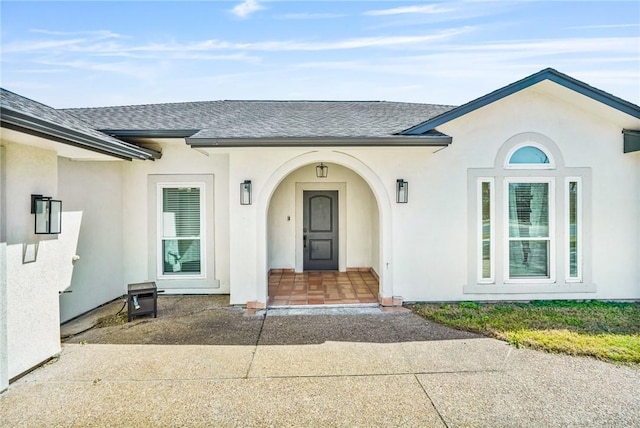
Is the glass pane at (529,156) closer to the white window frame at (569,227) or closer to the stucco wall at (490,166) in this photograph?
the stucco wall at (490,166)

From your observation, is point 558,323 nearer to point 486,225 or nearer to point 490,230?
point 490,230

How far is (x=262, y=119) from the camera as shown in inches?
341

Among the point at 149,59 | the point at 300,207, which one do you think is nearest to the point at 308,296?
the point at 300,207

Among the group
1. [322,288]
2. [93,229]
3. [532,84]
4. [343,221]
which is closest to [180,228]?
[93,229]

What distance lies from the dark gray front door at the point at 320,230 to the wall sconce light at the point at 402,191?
12.1 ft

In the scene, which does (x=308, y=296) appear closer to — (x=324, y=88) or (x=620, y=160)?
(x=620, y=160)

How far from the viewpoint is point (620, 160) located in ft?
25.4

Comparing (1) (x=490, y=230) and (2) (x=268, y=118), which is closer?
(1) (x=490, y=230)

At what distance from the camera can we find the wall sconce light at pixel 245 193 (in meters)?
7.38

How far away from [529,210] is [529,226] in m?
0.36

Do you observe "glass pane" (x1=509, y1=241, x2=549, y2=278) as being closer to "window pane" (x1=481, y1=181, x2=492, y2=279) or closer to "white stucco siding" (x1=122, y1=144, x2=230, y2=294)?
"window pane" (x1=481, y1=181, x2=492, y2=279)

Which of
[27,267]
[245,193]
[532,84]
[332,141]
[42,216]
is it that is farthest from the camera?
[245,193]

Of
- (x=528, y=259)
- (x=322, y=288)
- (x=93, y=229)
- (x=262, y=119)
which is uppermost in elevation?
(x=262, y=119)

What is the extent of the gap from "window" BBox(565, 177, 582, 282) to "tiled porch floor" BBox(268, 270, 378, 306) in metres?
4.40
